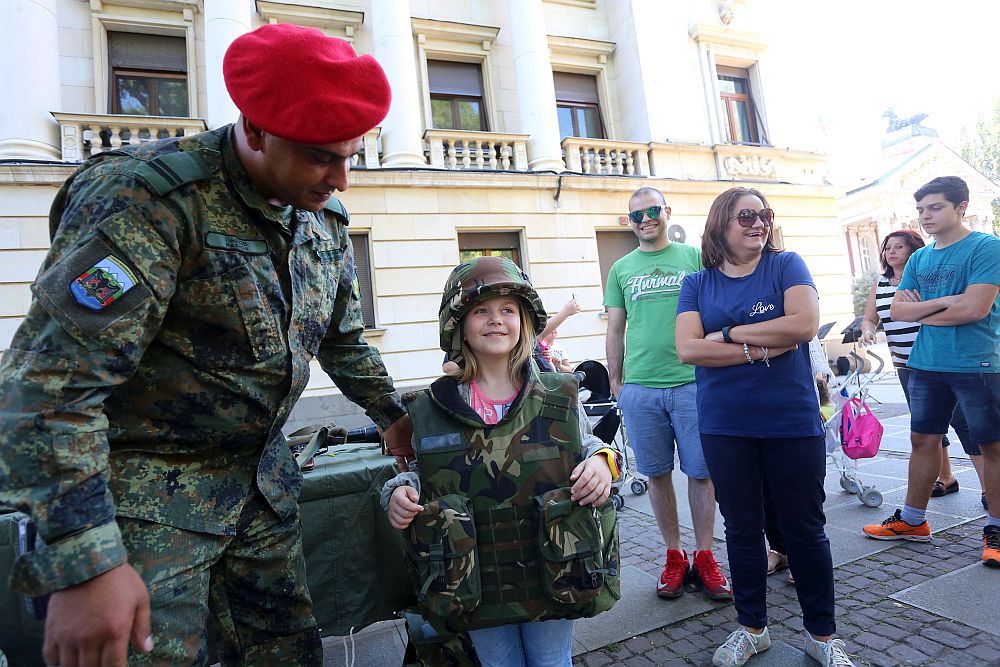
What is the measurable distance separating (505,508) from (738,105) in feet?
47.7

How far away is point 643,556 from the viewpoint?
142 inches

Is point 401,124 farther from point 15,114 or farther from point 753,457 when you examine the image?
point 753,457

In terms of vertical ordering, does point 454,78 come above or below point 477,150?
above

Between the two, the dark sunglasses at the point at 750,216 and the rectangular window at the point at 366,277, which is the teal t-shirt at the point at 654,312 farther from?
the rectangular window at the point at 366,277

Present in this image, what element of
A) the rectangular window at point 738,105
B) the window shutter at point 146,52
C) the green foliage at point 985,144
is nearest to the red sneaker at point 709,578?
the window shutter at point 146,52

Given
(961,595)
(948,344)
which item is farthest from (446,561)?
(948,344)

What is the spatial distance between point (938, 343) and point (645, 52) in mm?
10622

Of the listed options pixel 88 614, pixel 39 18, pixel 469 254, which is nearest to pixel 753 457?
pixel 88 614

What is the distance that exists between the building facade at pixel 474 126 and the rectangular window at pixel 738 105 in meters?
0.05

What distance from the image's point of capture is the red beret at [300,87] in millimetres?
1263

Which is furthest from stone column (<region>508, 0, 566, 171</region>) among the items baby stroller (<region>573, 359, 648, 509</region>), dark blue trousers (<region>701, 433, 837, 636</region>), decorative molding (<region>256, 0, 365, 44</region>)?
dark blue trousers (<region>701, 433, 837, 636</region>)

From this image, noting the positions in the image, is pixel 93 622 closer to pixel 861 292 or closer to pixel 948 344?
pixel 948 344

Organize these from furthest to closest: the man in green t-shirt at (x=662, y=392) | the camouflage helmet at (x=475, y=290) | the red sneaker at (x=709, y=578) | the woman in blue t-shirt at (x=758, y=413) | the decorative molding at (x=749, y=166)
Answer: the decorative molding at (x=749, y=166) → the man in green t-shirt at (x=662, y=392) → the red sneaker at (x=709, y=578) → the woman in blue t-shirt at (x=758, y=413) → the camouflage helmet at (x=475, y=290)

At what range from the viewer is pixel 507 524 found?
1730 mm
